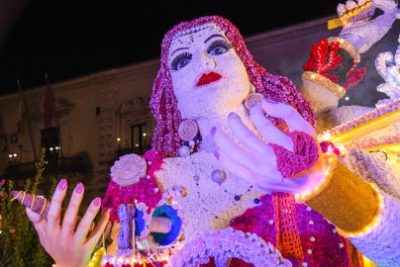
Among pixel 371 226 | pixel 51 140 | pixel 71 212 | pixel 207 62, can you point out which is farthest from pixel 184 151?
pixel 51 140

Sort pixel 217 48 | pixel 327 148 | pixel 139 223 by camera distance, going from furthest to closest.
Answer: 1. pixel 217 48
2. pixel 139 223
3. pixel 327 148

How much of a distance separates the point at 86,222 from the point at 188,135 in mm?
400

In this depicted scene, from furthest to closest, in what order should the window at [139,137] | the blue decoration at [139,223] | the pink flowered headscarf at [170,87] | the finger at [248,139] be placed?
the window at [139,137] → the pink flowered headscarf at [170,87] → the blue decoration at [139,223] → the finger at [248,139]

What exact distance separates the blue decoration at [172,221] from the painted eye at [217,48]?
19.7 inches

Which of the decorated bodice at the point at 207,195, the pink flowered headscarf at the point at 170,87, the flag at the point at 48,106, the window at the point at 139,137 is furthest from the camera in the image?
the flag at the point at 48,106

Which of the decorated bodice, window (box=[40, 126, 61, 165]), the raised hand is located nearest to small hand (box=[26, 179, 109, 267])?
the decorated bodice

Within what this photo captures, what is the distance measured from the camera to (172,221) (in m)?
1.60

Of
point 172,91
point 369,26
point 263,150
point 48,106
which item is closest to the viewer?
point 263,150

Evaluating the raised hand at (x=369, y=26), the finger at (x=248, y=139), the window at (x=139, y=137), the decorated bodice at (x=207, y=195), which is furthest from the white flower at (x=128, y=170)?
the window at (x=139, y=137)

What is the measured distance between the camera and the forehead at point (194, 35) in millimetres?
1739

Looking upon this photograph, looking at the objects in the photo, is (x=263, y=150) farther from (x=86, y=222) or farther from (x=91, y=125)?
(x=91, y=125)

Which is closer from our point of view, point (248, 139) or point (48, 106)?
point (248, 139)

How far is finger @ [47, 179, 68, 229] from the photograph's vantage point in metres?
1.50

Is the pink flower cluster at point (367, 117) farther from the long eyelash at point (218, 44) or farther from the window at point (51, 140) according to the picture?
the window at point (51, 140)
